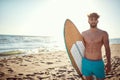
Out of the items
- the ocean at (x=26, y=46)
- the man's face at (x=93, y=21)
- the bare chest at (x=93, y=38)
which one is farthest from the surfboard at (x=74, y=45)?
the ocean at (x=26, y=46)

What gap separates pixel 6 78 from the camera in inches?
229

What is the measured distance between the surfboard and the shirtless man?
35 centimetres

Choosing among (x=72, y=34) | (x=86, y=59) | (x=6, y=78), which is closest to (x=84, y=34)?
(x=86, y=59)

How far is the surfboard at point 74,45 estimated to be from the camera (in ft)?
11.4

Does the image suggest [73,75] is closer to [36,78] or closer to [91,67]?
[36,78]

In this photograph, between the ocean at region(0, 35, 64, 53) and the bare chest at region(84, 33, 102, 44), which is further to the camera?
the ocean at region(0, 35, 64, 53)

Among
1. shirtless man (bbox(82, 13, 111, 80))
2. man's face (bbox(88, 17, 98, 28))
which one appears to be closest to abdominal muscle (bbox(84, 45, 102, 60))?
shirtless man (bbox(82, 13, 111, 80))

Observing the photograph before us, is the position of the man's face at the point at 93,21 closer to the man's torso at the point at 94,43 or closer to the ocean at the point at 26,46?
the man's torso at the point at 94,43

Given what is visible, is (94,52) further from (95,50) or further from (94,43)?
(94,43)

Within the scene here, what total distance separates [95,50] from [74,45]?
719 millimetres

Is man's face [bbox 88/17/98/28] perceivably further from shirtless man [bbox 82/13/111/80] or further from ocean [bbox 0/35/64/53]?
ocean [bbox 0/35/64/53]

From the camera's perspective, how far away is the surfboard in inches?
136

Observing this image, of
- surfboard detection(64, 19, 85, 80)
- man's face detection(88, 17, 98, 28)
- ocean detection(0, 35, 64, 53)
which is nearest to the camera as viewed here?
man's face detection(88, 17, 98, 28)

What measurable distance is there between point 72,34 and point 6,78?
311 centimetres
